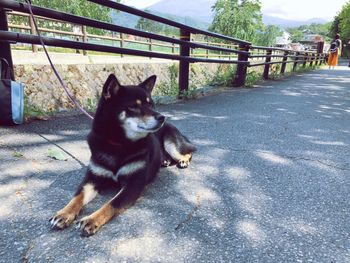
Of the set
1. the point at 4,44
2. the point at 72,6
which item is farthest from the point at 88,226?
the point at 72,6

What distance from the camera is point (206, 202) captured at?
6.92 feet

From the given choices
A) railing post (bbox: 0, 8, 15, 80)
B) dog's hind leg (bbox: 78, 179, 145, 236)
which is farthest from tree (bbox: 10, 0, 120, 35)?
dog's hind leg (bbox: 78, 179, 145, 236)

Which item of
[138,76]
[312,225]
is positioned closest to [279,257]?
[312,225]

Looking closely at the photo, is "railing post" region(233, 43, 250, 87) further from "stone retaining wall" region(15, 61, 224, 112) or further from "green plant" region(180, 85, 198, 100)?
"green plant" region(180, 85, 198, 100)

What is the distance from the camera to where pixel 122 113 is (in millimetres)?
2162

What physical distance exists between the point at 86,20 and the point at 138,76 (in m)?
6.29

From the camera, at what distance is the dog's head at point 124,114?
2.15 meters

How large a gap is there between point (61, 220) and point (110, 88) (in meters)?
0.94

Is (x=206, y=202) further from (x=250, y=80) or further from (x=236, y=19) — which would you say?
(x=236, y=19)

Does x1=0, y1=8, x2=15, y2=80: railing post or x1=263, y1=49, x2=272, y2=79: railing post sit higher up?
x1=0, y1=8, x2=15, y2=80: railing post

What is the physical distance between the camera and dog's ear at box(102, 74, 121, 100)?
7.00 feet

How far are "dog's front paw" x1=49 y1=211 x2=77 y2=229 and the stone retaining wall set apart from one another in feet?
8.14

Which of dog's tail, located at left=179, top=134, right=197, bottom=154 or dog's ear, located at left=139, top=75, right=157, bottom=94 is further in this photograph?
dog's tail, located at left=179, top=134, right=197, bottom=154

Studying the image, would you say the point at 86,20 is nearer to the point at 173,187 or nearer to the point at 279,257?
the point at 173,187
